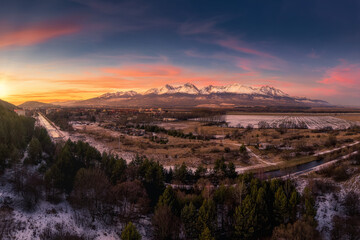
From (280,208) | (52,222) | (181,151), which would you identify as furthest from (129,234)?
(181,151)

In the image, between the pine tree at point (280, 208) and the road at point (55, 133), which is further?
the road at point (55, 133)

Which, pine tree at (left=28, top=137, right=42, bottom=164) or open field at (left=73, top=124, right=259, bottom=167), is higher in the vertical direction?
pine tree at (left=28, top=137, right=42, bottom=164)

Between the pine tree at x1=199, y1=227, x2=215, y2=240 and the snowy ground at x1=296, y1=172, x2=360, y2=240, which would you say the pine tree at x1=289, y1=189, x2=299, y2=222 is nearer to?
the snowy ground at x1=296, y1=172, x2=360, y2=240

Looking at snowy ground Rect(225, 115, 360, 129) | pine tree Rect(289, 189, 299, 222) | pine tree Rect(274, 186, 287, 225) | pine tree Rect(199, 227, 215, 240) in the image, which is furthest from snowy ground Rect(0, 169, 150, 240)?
snowy ground Rect(225, 115, 360, 129)

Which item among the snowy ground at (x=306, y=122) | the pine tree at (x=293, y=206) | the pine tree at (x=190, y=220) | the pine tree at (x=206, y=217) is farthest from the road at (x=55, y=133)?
the snowy ground at (x=306, y=122)

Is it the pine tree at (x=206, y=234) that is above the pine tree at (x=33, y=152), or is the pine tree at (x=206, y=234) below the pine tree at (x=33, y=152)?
below

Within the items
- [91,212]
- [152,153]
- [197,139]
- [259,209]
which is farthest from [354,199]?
[197,139]

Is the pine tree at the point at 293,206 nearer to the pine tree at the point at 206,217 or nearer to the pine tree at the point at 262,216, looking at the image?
the pine tree at the point at 262,216

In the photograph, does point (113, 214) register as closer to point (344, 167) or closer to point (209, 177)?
point (209, 177)

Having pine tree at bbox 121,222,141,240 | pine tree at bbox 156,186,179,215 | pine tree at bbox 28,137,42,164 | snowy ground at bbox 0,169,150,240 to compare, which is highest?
pine tree at bbox 28,137,42,164

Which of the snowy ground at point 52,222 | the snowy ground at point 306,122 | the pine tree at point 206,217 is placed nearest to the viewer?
the snowy ground at point 52,222

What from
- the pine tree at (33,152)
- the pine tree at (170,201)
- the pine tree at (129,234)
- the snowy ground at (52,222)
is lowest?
the snowy ground at (52,222)

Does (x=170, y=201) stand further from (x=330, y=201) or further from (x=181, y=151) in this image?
(x=181, y=151)
